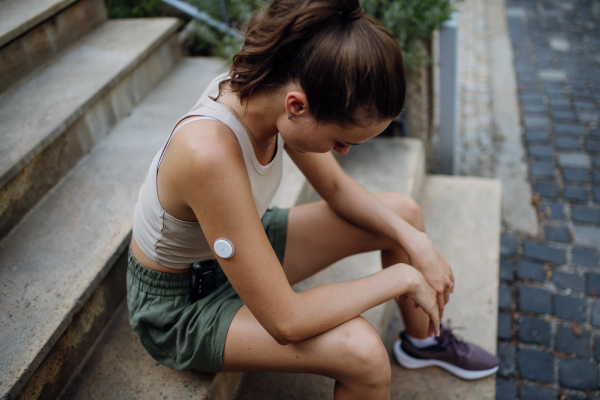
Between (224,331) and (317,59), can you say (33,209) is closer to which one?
(224,331)

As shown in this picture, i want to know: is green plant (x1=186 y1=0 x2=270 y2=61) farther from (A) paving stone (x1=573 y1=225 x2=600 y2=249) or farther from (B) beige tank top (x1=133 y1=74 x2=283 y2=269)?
(A) paving stone (x1=573 y1=225 x2=600 y2=249)

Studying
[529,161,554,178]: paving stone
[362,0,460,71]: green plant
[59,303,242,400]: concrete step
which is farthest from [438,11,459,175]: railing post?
[59,303,242,400]: concrete step

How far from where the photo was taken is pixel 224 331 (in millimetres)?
1389

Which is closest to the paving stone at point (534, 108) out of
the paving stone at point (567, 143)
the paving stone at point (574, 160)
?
the paving stone at point (567, 143)

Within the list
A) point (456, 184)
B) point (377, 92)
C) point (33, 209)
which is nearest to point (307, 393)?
point (377, 92)

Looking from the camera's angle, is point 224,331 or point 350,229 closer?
point 224,331

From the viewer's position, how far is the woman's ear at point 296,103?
1169mm

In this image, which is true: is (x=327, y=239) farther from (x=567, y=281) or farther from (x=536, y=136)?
(x=536, y=136)

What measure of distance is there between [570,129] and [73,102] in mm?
3735

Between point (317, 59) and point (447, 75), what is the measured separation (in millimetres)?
2401

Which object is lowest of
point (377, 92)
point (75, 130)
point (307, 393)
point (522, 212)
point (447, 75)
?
point (522, 212)

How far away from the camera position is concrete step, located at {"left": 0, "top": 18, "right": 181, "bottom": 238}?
1.95 meters

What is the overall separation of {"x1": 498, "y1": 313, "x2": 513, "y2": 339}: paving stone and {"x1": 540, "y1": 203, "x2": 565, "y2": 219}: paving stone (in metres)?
0.99

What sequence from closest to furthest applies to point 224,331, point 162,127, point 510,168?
point 224,331
point 162,127
point 510,168
